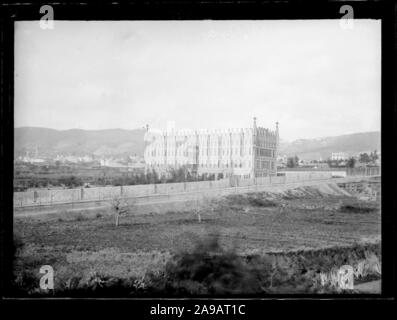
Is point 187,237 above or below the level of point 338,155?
below

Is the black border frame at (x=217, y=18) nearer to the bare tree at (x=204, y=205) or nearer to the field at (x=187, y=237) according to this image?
the field at (x=187, y=237)

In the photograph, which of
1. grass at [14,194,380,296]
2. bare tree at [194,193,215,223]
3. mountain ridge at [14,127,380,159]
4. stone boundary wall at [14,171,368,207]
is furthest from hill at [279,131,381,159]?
bare tree at [194,193,215,223]

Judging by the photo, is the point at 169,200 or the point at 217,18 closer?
the point at 217,18

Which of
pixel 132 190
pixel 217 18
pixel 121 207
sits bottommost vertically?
pixel 121 207

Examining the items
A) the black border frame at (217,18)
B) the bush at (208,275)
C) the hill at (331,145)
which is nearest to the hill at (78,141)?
the black border frame at (217,18)

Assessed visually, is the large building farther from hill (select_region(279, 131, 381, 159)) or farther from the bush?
the bush

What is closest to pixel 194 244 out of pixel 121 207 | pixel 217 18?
pixel 121 207

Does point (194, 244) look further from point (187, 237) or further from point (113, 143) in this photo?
point (113, 143)
